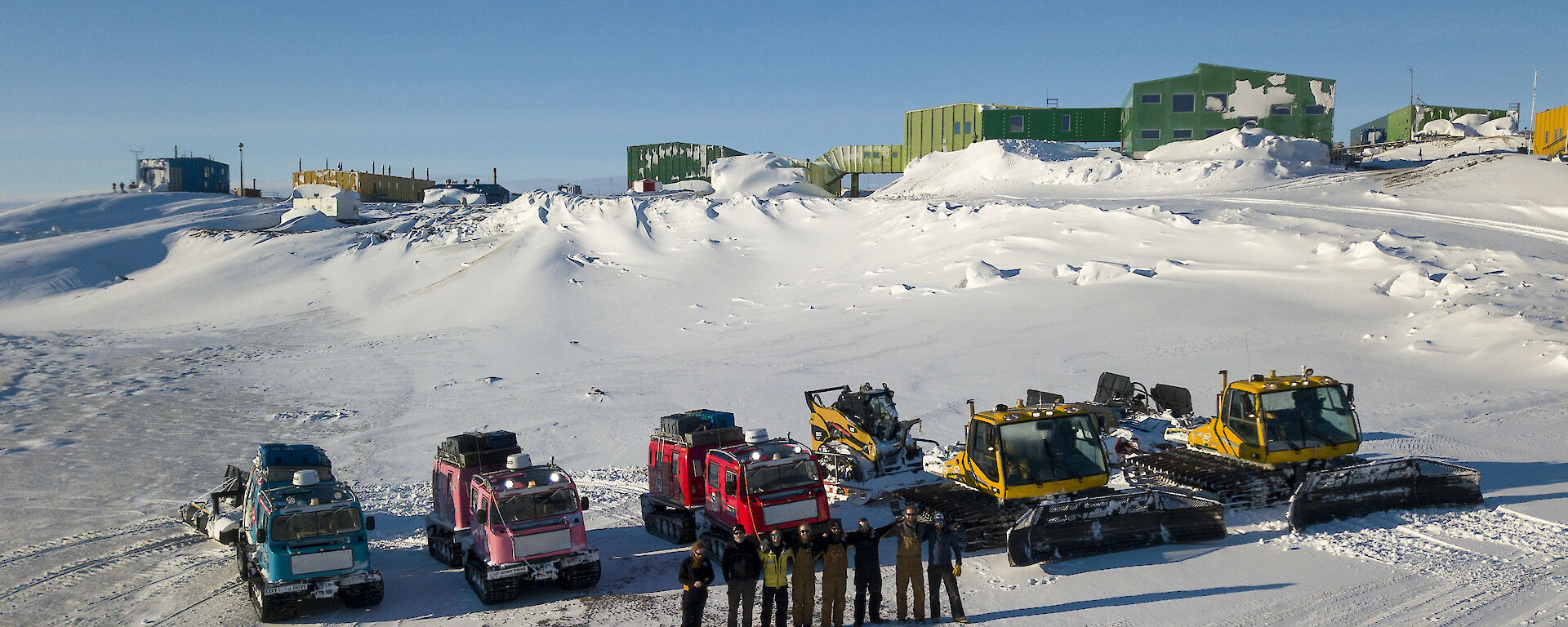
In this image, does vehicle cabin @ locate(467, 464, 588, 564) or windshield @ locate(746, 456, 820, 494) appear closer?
vehicle cabin @ locate(467, 464, 588, 564)

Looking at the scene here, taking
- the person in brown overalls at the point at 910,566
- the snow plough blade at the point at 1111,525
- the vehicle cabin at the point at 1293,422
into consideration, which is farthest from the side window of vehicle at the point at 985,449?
the vehicle cabin at the point at 1293,422

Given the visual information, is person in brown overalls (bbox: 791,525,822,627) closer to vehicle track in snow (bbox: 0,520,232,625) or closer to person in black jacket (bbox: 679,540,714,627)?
person in black jacket (bbox: 679,540,714,627)

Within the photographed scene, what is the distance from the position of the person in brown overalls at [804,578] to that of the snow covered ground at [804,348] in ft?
3.42

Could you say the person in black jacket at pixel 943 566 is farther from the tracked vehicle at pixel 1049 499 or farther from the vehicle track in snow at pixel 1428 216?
the vehicle track in snow at pixel 1428 216

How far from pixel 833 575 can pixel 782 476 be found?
8.81 ft

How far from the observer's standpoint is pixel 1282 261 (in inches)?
A: 1155

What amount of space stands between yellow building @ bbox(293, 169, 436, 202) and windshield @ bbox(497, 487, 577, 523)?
228 feet

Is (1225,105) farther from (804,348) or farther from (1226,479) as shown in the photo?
(1226,479)

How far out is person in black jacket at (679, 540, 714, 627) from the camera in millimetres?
9648

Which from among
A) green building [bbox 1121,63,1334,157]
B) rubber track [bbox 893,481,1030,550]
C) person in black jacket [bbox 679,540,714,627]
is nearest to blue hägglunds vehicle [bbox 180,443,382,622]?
person in black jacket [bbox 679,540,714,627]

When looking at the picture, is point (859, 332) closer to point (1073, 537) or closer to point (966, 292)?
point (966, 292)

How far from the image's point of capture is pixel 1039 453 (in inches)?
494

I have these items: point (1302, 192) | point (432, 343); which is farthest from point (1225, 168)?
point (432, 343)

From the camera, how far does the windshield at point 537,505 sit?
38.3ft
